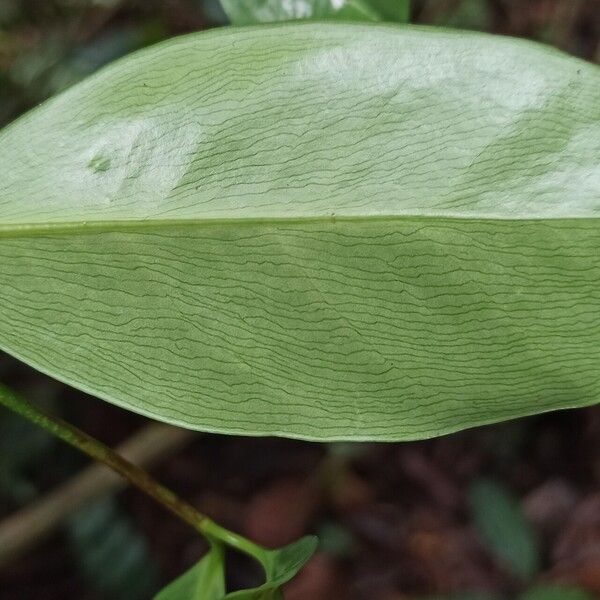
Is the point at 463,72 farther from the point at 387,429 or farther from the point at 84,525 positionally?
the point at 84,525

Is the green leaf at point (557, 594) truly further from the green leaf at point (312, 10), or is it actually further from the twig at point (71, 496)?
the green leaf at point (312, 10)

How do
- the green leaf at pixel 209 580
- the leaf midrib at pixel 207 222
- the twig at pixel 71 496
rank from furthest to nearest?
the twig at pixel 71 496
the green leaf at pixel 209 580
the leaf midrib at pixel 207 222

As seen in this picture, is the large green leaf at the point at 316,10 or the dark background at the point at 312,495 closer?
the large green leaf at the point at 316,10

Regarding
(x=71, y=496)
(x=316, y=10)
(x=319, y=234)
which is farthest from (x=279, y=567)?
(x=71, y=496)

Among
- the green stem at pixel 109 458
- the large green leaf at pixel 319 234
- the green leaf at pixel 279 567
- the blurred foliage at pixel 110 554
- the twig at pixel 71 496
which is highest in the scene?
the large green leaf at pixel 319 234

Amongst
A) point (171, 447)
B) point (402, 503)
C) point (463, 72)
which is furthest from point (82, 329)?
point (402, 503)

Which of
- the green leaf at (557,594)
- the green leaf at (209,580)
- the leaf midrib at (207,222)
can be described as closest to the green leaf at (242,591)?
the green leaf at (209,580)
